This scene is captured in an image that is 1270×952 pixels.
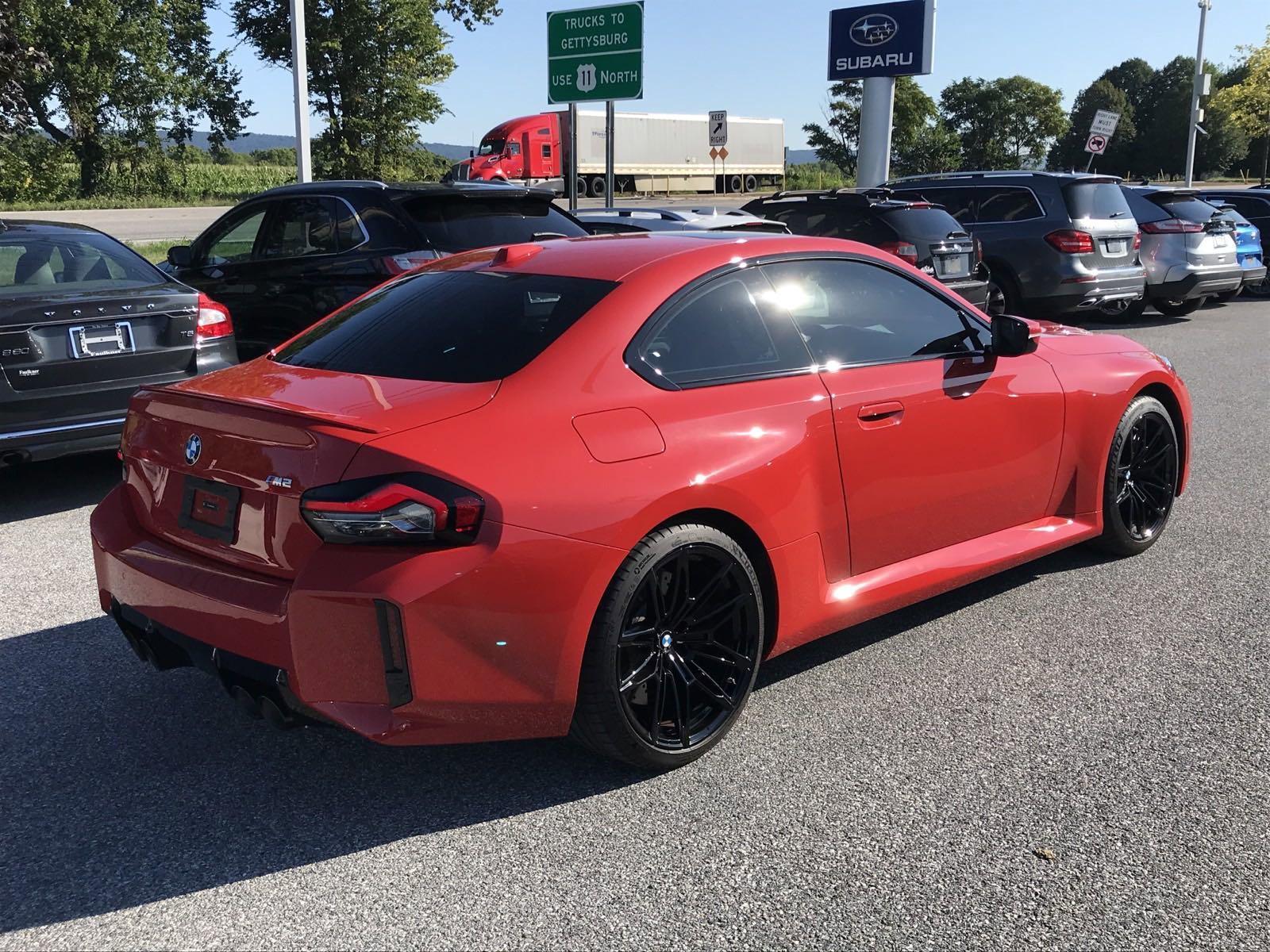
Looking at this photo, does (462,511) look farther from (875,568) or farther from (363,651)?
(875,568)

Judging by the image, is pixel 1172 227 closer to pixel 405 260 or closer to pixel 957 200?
pixel 957 200

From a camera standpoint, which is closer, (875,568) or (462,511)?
(462,511)

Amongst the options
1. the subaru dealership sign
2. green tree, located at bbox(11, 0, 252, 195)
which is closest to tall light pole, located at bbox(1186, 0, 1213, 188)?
the subaru dealership sign

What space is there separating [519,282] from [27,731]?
82.5 inches

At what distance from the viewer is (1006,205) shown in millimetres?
13797

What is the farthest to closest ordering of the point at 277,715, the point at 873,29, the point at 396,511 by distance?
the point at 873,29 < the point at 277,715 < the point at 396,511

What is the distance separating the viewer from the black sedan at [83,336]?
5.95 m

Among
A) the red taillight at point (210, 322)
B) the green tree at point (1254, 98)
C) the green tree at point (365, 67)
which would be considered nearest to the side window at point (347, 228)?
the red taillight at point (210, 322)

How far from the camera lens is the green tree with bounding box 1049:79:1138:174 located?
287 feet

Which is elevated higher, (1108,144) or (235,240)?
(1108,144)

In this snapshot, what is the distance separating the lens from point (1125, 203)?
14.0 meters

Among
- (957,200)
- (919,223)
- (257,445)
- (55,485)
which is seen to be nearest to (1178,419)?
(257,445)

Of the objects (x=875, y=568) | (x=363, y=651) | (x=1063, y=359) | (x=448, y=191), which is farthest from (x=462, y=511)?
(x=448, y=191)

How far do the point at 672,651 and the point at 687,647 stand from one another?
8 cm
